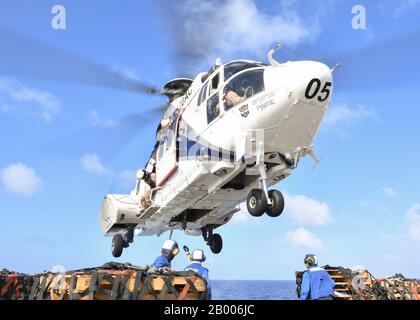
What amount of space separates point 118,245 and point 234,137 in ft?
30.7

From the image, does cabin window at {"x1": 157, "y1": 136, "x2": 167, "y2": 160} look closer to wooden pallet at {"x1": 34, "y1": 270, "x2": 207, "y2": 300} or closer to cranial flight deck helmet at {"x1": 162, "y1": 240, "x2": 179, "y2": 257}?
cranial flight deck helmet at {"x1": 162, "y1": 240, "x2": 179, "y2": 257}

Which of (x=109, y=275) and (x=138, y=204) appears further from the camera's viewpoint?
(x=138, y=204)

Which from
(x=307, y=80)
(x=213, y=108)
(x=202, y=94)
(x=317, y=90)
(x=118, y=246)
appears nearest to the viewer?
(x=307, y=80)

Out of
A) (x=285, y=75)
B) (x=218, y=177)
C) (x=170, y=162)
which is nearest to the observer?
(x=285, y=75)

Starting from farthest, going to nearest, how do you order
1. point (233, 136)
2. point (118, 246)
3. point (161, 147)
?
1. point (118, 246)
2. point (161, 147)
3. point (233, 136)

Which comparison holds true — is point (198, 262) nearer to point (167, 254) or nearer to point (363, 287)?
point (167, 254)

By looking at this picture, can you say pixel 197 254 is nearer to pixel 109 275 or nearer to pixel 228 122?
pixel 109 275

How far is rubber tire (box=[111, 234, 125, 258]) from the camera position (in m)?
18.9

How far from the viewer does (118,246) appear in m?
18.8

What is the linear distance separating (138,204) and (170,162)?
3.74 m

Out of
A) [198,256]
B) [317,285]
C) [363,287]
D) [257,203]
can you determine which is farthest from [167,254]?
[363,287]
